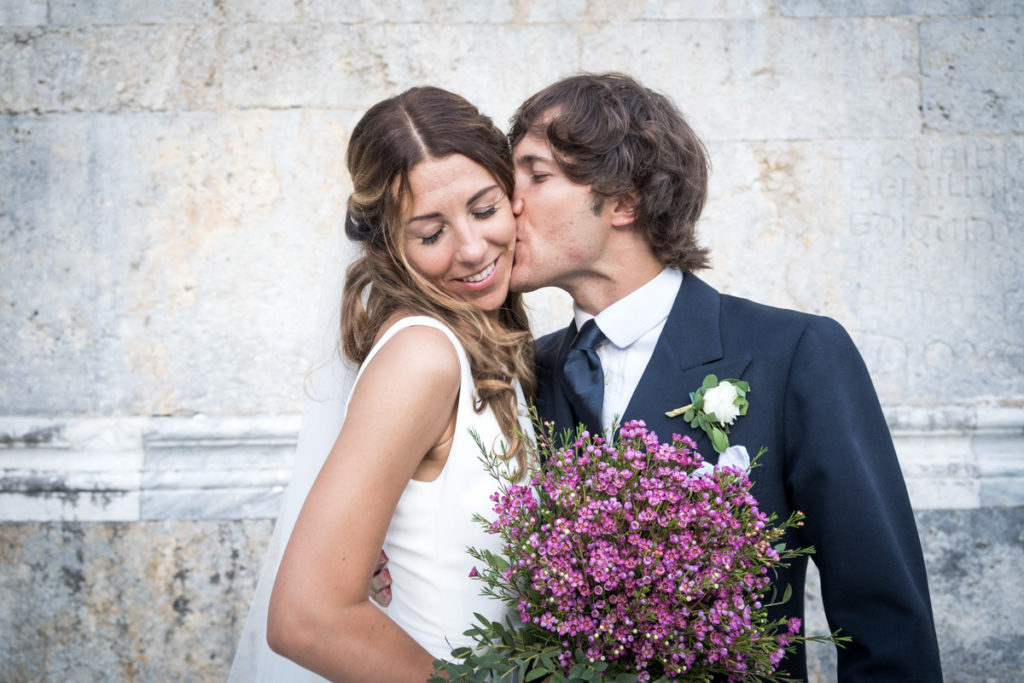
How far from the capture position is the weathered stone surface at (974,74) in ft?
12.4

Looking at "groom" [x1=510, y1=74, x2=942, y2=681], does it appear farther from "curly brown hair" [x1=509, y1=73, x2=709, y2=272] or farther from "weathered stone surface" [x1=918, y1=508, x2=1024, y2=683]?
"weathered stone surface" [x1=918, y1=508, x2=1024, y2=683]

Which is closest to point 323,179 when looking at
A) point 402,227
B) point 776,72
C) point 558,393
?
point 402,227

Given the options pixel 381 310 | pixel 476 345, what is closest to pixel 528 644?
pixel 476 345

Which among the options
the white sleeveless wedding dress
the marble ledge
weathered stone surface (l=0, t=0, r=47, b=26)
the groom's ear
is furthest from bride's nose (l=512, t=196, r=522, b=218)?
weathered stone surface (l=0, t=0, r=47, b=26)

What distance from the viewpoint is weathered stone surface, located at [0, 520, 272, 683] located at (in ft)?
12.1

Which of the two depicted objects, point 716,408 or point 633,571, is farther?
point 716,408

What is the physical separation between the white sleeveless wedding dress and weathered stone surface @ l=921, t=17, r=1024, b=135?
122 inches

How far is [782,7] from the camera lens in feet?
12.7

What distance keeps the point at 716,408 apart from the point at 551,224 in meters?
0.80

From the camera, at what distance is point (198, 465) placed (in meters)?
3.71

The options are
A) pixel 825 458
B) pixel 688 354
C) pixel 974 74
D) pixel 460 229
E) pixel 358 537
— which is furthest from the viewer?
pixel 974 74

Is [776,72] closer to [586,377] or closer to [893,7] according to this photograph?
[893,7]

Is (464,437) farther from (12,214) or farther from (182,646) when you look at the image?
(12,214)

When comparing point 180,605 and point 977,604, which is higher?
point 977,604
